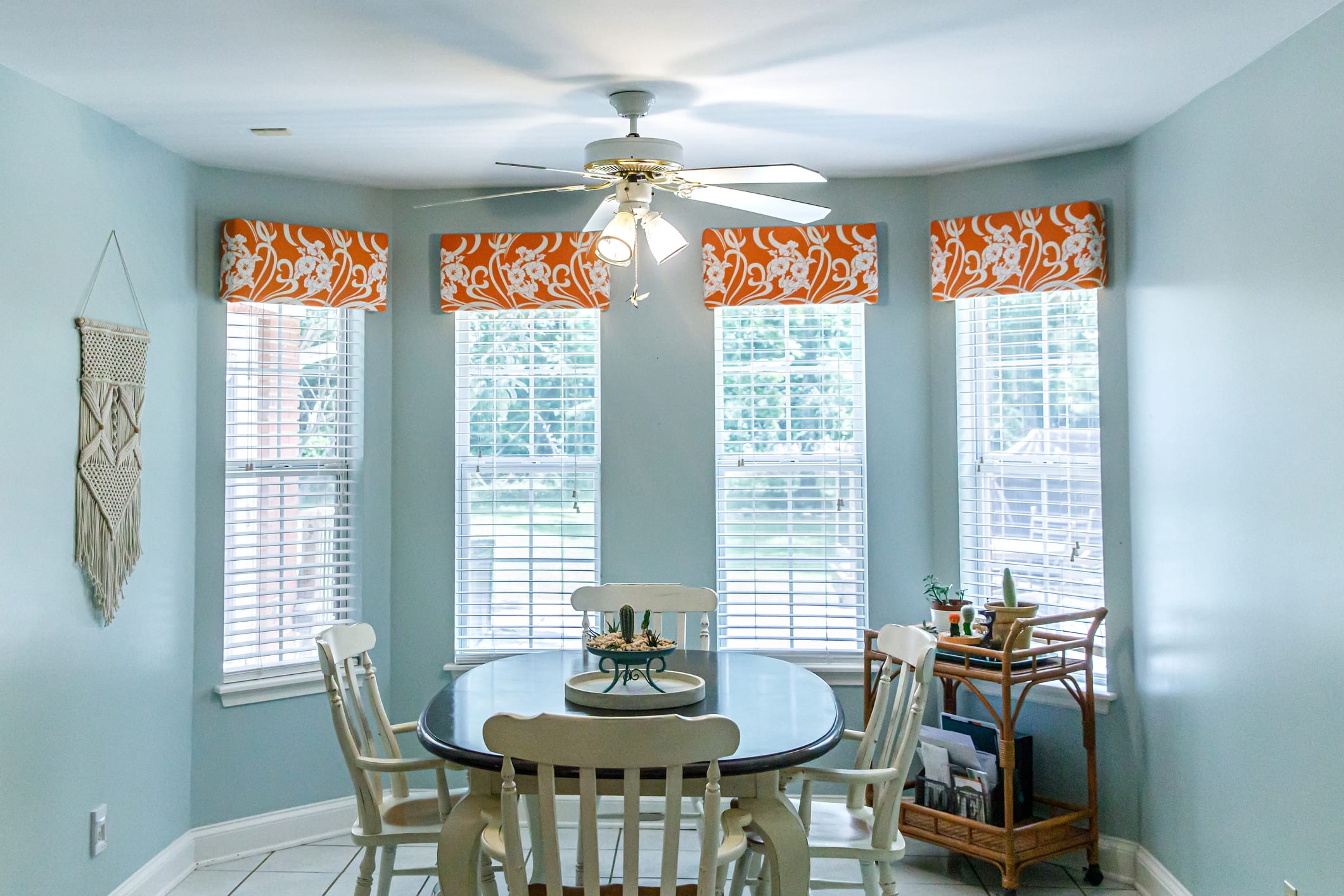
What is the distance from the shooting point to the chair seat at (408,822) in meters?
2.61

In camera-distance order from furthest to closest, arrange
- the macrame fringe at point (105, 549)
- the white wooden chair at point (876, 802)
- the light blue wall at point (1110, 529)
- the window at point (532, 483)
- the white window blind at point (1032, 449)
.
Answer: the window at point (532, 483)
the white window blind at point (1032, 449)
the light blue wall at point (1110, 529)
the macrame fringe at point (105, 549)
the white wooden chair at point (876, 802)

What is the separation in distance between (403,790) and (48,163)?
210 cm

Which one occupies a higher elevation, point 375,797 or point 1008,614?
point 1008,614

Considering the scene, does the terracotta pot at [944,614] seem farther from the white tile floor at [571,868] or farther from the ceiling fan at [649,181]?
the ceiling fan at [649,181]

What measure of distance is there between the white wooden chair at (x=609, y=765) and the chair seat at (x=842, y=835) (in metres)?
0.56

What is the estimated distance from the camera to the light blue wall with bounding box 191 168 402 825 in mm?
3654

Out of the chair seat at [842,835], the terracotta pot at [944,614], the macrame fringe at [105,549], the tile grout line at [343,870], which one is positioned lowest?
the tile grout line at [343,870]

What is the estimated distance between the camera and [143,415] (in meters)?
3.33

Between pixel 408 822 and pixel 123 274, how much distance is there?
1987 mm

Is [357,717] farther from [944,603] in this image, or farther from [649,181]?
[944,603]

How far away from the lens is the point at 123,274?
324 centimetres

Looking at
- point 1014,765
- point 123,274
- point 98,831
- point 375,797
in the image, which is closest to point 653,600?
point 375,797

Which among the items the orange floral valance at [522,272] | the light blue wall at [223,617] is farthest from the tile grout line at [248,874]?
the orange floral valance at [522,272]

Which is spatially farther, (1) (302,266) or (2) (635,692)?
(1) (302,266)
